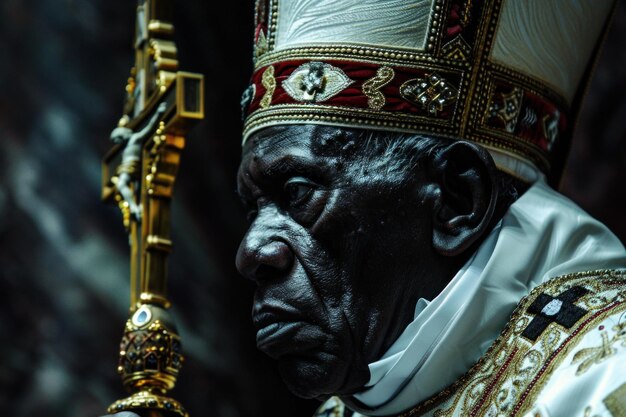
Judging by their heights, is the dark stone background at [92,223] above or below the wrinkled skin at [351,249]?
below

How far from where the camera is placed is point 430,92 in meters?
2.51

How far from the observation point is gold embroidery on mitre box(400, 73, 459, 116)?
8.20ft

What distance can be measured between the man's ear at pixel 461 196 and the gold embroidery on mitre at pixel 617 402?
18.6 inches

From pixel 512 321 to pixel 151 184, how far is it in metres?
0.85

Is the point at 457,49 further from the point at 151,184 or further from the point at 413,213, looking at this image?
the point at 151,184

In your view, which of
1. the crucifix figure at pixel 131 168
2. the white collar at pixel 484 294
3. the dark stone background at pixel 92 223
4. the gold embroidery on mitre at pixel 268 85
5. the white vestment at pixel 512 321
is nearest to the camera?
the white vestment at pixel 512 321

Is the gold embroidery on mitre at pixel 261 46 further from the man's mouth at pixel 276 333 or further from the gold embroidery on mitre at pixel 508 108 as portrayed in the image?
the man's mouth at pixel 276 333

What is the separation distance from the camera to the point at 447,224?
A: 8.07ft

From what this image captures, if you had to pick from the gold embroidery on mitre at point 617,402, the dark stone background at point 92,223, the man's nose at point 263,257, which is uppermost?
the gold embroidery on mitre at point 617,402

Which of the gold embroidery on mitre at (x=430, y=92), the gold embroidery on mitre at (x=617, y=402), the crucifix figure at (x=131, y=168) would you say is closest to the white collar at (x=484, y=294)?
Result: the gold embroidery on mitre at (x=430, y=92)

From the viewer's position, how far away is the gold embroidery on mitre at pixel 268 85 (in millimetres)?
2596

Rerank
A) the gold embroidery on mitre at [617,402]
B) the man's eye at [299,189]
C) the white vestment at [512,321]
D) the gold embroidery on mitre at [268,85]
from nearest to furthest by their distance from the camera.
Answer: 1. the gold embroidery on mitre at [617,402]
2. the white vestment at [512,321]
3. the man's eye at [299,189]
4. the gold embroidery on mitre at [268,85]

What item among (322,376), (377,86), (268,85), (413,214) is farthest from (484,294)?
(268,85)

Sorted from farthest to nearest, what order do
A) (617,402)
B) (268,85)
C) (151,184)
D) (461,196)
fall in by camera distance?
(151,184)
(268,85)
(461,196)
(617,402)
